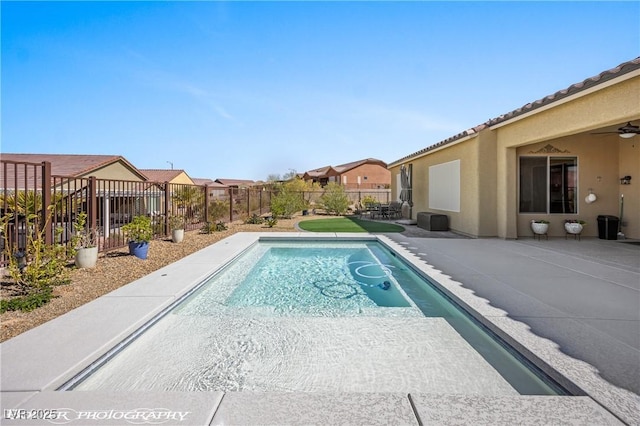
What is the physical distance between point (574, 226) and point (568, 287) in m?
6.15

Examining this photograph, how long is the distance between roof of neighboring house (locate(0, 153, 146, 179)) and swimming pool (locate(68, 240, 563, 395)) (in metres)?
16.7

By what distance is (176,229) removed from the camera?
10016mm

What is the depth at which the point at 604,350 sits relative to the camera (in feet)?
10.2

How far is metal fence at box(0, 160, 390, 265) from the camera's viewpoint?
19.0 ft

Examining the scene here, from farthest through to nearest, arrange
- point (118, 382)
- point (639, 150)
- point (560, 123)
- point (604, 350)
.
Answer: point (639, 150) → point (560, 123) → point (604, 350) → point (118, 382)

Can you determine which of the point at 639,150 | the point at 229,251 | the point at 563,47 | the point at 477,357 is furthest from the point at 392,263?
the point at 563,47

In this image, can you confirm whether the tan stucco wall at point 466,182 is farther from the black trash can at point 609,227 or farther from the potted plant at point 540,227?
the black trash can at point 609,227

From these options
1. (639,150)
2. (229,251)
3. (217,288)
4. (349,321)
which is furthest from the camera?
(639,150)

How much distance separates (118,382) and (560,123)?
9047 millimetres

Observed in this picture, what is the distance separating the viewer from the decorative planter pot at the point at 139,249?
24.7ft

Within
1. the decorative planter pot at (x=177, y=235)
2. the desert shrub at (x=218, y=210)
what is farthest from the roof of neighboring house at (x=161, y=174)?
the decorative planter pot at (x=177, y=235)

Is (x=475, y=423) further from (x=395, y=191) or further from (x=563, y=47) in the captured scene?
(x=395, y=191)

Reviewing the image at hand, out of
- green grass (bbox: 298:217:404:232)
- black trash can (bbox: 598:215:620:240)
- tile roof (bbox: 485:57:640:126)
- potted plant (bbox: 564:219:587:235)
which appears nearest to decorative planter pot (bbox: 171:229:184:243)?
green grass (bbox: 298:217:404:232)

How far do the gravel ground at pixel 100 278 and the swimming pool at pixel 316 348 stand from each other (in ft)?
4.03
